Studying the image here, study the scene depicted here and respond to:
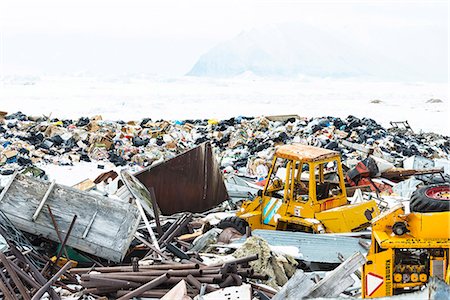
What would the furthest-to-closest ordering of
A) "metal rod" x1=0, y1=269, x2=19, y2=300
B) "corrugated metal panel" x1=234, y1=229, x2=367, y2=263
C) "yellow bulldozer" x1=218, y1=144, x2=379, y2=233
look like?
"yellow bulldozer" x1=218, y1=144, x2=379, y2=233, "corrugated metal panel" x1=234, y1=229, x2=367, y2=263, "metal rod" x1=0, y1=269, x2=19, y2=300

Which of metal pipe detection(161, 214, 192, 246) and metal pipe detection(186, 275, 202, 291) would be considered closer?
metal pipe detection(186, 275, 202, 291)

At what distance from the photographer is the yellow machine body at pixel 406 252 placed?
4602 mm

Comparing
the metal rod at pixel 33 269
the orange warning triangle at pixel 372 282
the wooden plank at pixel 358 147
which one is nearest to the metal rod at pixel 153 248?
the metal rod at pixel 33 269

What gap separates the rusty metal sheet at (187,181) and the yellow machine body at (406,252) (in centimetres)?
474

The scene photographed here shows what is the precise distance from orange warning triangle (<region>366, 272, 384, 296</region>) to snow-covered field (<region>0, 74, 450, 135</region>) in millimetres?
20341

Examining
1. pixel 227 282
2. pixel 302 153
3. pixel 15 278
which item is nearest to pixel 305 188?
pixel 302 153

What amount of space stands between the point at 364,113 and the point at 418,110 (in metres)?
4.52

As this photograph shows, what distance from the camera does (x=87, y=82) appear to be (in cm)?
5144

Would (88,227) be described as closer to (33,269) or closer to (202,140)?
(33,269)

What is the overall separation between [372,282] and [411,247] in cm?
49

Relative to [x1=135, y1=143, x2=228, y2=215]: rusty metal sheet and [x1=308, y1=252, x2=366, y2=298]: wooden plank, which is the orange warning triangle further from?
[x1=135, y1=143, x2=228, y2=215]: rusty metal sheet

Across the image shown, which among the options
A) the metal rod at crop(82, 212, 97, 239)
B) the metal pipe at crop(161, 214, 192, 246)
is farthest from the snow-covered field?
the metal rod at crop(82, 212, 97, 239)

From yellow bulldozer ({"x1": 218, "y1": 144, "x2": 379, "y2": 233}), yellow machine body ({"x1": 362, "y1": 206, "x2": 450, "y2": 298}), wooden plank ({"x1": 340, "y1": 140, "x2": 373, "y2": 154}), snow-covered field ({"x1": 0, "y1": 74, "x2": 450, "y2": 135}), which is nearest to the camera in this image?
yellow machine body ({"x1": 362, "y1": 206, "x2": 450, "y2": 298})

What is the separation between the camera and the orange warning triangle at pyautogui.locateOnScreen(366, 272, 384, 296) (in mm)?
4824
